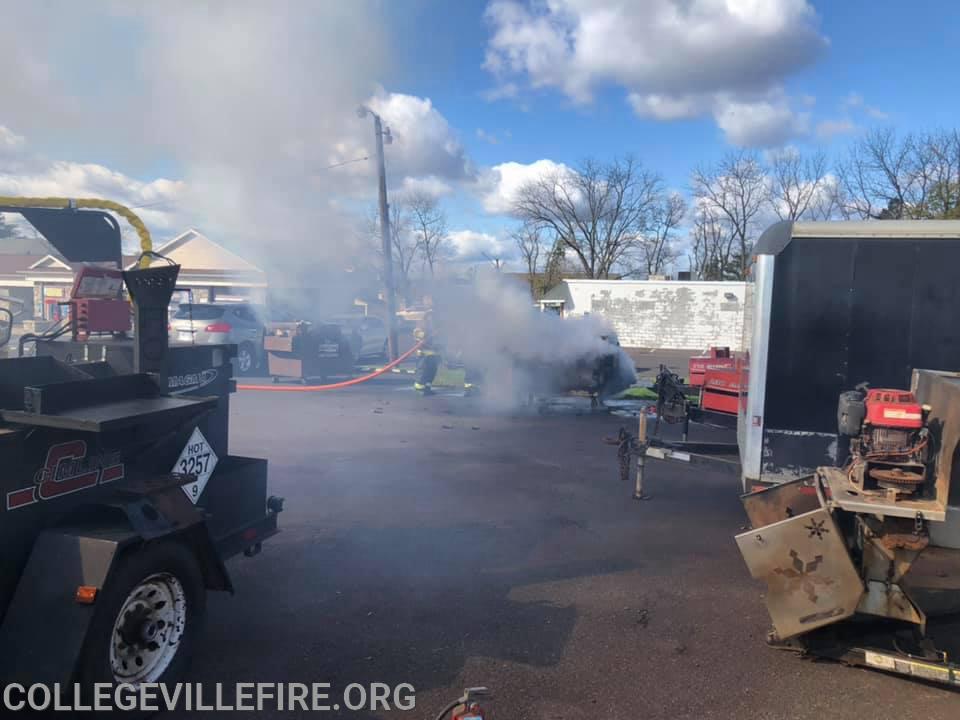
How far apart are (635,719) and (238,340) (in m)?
16.6

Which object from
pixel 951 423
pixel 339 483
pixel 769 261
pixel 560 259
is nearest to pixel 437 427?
pixel 339 483

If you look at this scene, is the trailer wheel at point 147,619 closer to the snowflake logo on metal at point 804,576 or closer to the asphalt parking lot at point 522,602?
the asphalt parking lot at point 522,602

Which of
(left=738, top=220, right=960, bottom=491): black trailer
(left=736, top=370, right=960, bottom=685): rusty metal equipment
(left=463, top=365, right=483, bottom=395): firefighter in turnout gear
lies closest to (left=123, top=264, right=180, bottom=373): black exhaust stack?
(left=736, top=370, right=960, bottom=685): rusty metal equipment

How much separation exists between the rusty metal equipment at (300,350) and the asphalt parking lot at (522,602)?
7980 mm

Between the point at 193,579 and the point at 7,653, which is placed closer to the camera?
the point at 7,653

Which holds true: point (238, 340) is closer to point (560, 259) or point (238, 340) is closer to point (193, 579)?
point (193, 579)

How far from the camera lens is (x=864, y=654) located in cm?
377

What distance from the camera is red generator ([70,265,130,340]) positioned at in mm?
4348

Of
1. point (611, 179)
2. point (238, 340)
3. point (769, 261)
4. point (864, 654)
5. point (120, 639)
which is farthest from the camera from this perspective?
point (611, 179)

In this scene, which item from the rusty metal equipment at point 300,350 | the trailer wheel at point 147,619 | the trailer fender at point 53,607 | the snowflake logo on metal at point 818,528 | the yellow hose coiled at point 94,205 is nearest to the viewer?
the trailer fender at point 53,607

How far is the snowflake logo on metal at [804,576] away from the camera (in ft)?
12.3

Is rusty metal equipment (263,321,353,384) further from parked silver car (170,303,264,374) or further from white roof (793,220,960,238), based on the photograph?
white roof (793,220,960,238)

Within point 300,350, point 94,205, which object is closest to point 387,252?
point 300,350

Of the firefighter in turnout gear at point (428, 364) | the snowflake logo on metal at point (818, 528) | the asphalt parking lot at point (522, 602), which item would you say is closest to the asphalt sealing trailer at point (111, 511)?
the asphalt parking lot at point (522, 602)
